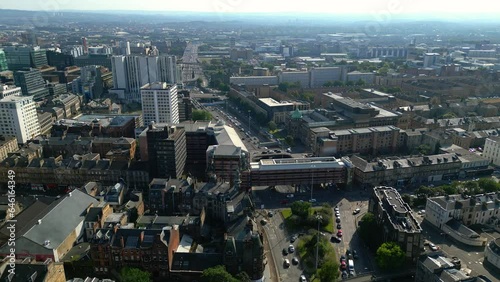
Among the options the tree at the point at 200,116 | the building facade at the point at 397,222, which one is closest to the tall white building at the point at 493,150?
the building facade at the point at 397,222

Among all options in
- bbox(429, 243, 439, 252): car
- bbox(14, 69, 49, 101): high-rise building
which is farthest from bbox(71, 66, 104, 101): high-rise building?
bbox(429, 243, 439, 252): car

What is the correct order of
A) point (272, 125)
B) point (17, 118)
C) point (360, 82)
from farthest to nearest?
point (360, 82)
point (272, 125)
point (17, 118)

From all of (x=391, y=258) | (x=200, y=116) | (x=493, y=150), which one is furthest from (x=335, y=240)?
(x=200, y=116)

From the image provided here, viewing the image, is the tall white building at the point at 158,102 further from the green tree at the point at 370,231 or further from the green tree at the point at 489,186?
the green tree at the point at 489,186

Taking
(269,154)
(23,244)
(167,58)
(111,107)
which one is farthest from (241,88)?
(23,244)

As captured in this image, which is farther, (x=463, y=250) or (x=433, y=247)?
(x=463, y=250)

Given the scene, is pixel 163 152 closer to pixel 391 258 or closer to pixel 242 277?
pixel 242 277
